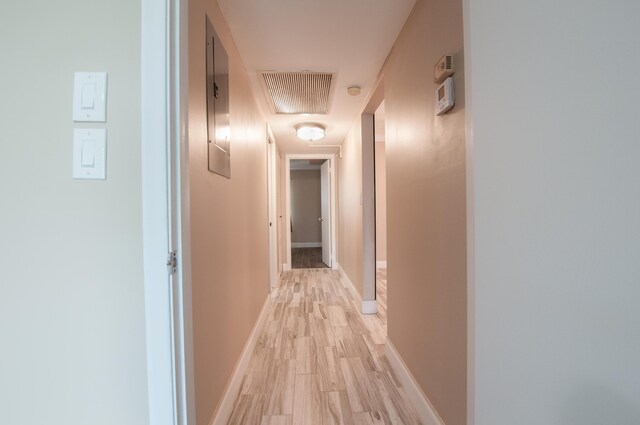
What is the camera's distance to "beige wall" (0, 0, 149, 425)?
67 cm

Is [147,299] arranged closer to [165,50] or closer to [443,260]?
[165,50]

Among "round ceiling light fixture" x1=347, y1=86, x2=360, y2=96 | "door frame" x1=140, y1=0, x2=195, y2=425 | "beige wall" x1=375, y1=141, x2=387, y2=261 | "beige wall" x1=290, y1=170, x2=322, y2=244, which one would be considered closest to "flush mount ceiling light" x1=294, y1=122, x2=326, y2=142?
"round ceiling light fixture" x1=347, y1=86, x2=360, y2=96

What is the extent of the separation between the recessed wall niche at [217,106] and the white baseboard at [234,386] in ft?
3.78

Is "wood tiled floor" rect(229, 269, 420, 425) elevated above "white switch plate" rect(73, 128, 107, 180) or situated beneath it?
situated beneath

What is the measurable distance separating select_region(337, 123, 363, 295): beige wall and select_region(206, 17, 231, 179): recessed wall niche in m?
1.68

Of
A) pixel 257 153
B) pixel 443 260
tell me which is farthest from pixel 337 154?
pixel 443 260

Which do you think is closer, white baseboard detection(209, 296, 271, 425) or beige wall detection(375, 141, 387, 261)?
white baseboard detection(209, 296, 271, 425)

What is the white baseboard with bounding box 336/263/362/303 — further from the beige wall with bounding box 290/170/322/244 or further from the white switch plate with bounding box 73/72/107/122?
the beige wall with bounding box 290/170/322/244

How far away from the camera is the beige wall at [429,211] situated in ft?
3.32

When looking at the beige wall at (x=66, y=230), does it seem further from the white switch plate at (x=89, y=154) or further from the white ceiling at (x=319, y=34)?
the white ceiling at (x=319, y=34)

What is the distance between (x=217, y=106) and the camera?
134 cm

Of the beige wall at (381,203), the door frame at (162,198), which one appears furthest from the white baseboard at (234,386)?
the beige wall at (381,203)

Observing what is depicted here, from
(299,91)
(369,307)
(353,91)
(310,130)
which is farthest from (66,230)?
(310,130)

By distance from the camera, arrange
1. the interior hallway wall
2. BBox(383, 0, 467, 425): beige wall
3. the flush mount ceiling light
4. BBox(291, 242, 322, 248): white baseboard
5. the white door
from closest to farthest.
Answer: the interior hallway wall, BBox(383, 0, 467, 425): beige wall, the flush mount ceiling light, the white door, BBox(291, 242, 322, 248): white baseboard
